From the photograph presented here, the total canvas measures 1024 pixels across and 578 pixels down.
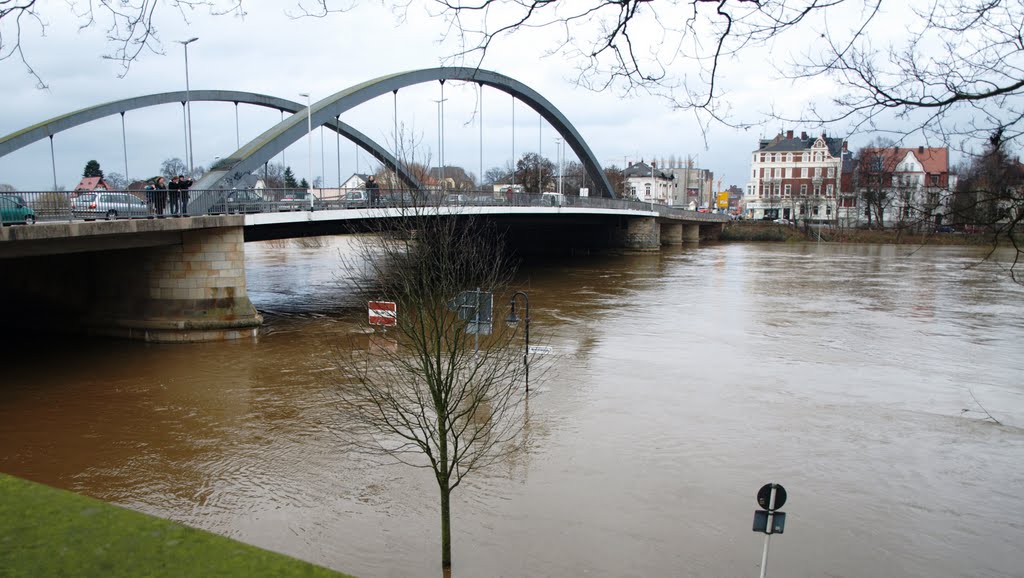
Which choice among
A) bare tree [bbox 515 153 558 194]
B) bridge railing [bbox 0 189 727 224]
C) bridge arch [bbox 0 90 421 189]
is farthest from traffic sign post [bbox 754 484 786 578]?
bare tree [bbox 515 153 558 194]

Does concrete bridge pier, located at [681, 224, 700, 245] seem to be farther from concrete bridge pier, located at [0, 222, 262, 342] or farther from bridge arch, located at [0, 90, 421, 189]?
concrete bridge pier, located at [0, 222, 262, 342]

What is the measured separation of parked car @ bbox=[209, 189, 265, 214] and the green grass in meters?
15.9

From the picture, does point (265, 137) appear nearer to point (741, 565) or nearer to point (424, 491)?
point (424, 491)

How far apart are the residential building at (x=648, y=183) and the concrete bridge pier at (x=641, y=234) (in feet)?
170

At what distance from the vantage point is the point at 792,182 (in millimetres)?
90562

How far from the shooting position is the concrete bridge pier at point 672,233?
6775 cm

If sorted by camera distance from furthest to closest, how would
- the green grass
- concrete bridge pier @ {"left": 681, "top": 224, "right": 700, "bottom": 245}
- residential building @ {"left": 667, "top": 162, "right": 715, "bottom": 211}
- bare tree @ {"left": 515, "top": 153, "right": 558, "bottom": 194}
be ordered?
residential building @ {"left": 667, "top": 162, "right": 715, "bottom": 211}, bare tree @ {"left": 515, "top": 153, "right": 558, "bottom": 194}, concrete bridge pier @ {"left": 681, "top": 224, "right": 700, "bottom": 245}, the green grass

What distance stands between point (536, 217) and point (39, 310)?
76.6 ft

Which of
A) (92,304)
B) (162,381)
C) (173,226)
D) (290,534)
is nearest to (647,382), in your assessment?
(290,534)

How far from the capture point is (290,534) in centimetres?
782

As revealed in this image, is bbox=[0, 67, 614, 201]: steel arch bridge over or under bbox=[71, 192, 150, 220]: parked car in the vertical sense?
over

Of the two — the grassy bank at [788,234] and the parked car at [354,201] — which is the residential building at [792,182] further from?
the parked car at [354,201]

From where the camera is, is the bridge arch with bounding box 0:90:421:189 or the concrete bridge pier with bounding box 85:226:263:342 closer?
the concrete bridge pier with bounding box 85:226:263:342

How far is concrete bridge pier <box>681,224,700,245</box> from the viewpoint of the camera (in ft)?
236
